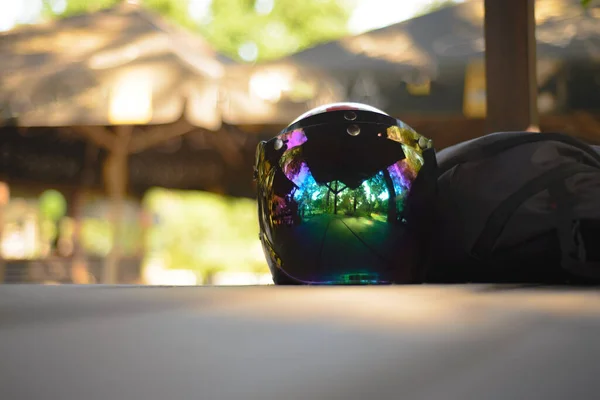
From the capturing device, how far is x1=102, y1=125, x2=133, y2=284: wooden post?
509cm

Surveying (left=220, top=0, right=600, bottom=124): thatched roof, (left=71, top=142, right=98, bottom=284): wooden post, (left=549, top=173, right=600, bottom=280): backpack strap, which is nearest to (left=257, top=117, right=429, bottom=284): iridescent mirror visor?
(left=549, top=173, right=600, bottom=280): backpack strap

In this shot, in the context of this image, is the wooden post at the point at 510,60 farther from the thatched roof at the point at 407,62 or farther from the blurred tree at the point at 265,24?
the blurred tree at the point at 265,24

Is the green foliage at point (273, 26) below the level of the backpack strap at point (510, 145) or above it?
above

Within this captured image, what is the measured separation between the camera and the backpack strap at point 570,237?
1.20 metres

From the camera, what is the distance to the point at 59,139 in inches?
197

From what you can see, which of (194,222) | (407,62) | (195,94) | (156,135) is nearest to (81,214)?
(156,135)

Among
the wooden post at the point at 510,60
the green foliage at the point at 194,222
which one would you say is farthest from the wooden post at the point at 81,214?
the green foliage at the point at 194,222

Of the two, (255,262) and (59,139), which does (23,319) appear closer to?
(59,139)

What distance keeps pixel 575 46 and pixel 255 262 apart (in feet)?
25.8

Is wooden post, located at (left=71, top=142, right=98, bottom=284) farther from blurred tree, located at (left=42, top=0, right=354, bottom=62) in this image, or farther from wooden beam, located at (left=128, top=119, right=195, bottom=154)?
blurred tree, located at (left=42, top=0, right=354, bottom=62)

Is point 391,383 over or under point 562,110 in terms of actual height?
under

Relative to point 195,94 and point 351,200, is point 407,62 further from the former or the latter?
point 351,200

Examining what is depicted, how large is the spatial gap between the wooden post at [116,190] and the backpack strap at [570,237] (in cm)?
412

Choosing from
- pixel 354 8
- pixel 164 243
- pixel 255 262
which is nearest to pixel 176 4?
pixel 354 8
